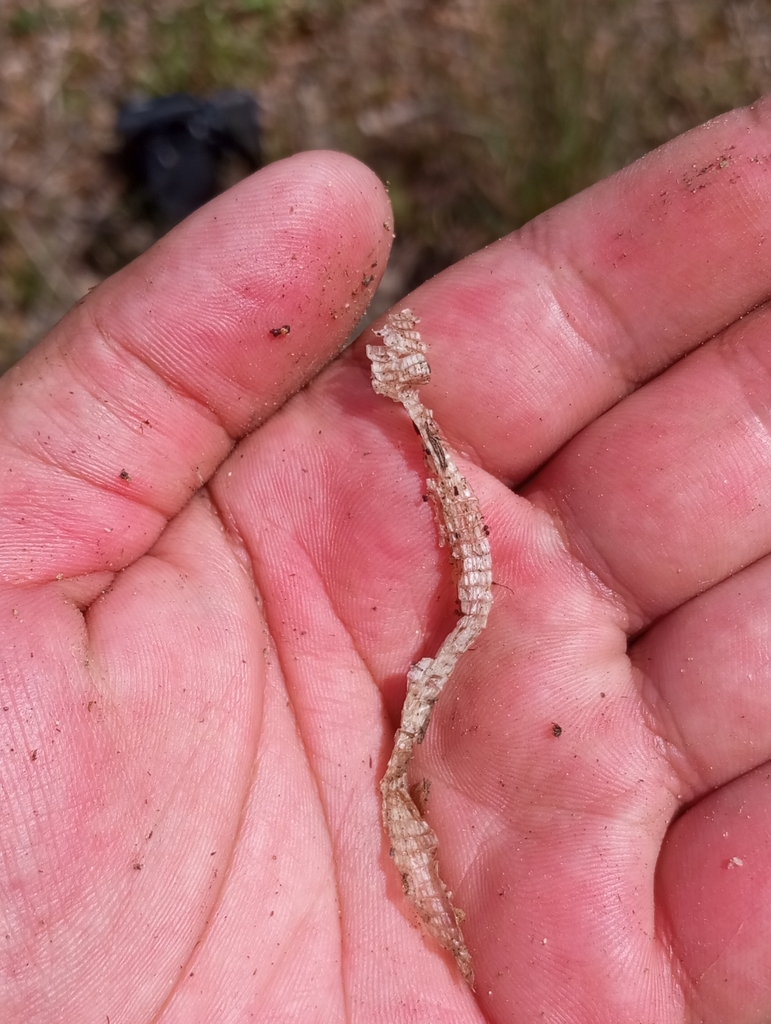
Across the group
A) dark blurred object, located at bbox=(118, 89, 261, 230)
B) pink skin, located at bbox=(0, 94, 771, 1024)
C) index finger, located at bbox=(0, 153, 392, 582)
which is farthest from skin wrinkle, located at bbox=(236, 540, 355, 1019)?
dark blurred object, located at bbox=(118, 89, 261, 230)

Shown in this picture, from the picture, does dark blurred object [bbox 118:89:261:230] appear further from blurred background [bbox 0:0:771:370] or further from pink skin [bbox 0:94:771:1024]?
pink skin [bbox 0:94:771:1024]

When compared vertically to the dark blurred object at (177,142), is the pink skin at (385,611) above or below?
below

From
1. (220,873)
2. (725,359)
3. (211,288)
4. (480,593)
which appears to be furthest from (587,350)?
(220,873)

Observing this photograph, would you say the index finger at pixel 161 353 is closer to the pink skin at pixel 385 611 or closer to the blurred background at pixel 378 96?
the pink skin at pixel 385 611

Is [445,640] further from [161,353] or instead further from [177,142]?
[177,142]

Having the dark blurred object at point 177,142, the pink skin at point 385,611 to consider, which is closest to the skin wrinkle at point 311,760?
the pink skin at point 385,611
